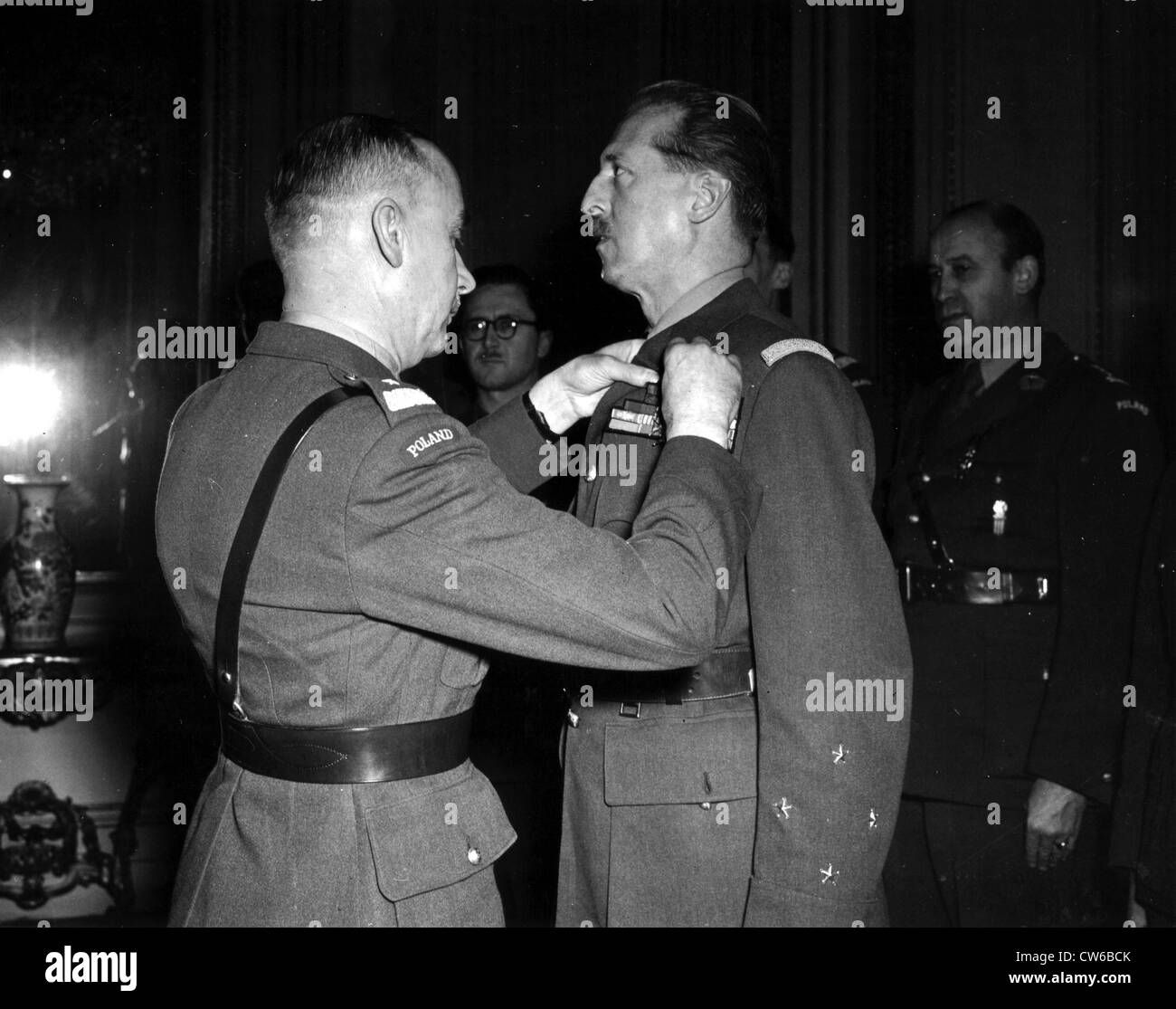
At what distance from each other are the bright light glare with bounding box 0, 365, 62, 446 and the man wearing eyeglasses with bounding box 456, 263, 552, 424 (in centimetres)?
131

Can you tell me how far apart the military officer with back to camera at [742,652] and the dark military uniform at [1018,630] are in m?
0.97

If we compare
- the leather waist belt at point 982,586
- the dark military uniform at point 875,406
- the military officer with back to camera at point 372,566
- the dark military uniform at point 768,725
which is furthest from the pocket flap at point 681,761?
the dark military uniform at point 875,406

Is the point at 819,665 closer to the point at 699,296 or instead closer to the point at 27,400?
the point at 699,296

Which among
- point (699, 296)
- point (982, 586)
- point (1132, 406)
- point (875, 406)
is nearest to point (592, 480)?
point (699, 296)

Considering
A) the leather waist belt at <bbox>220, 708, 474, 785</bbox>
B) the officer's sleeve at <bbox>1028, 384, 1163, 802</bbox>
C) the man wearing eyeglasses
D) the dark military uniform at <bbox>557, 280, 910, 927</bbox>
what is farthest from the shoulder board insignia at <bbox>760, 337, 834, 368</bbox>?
the man wearing eyeglasses

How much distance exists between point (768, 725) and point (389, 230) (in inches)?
26.8

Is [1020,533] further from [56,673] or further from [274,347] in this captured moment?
[56,673]

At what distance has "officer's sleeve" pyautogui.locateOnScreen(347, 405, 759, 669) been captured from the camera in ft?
3.39

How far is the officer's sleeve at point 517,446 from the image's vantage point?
1648mm

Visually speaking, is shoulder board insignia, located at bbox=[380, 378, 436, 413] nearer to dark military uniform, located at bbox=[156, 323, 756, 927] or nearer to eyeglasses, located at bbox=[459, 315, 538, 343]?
dark military uniform, located at bbox=[156, 323, 756, 927]

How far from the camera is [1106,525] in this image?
7.00 feet

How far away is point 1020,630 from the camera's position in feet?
7.48
